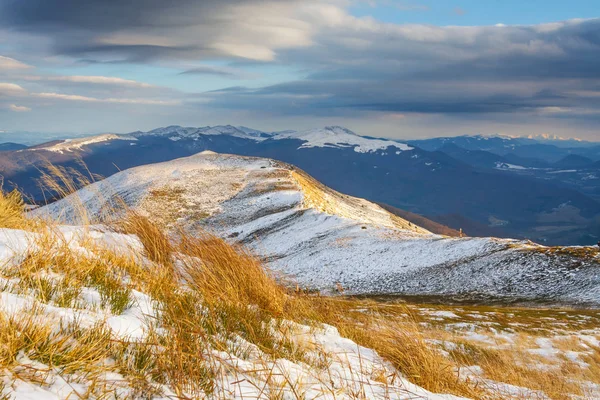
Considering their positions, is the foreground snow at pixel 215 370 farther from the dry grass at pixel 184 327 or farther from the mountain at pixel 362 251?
the mountain at pixel 362 251

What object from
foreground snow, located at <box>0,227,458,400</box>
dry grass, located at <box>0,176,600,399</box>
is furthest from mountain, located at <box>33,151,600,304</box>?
foreground snow, located at <box>0,227,458,400</box>

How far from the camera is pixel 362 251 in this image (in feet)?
126

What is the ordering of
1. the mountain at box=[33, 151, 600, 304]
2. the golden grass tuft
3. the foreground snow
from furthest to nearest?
the mountain at box=[33, 151, 600, 304] → the golden grass tuft → the foreground snow

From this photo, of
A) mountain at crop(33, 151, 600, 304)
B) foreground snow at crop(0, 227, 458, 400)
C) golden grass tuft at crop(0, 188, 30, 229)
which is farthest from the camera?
mountain at crop(33, 151, 600, 304)

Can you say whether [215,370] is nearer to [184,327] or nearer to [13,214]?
[184,327]

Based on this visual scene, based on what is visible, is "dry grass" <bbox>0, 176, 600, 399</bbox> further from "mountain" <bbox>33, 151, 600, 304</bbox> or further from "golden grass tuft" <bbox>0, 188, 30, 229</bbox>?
"mountain" <bbox>33, 151, 600, 304</bbox>

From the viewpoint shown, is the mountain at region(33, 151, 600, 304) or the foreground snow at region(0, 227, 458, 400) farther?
the mountain at region(33, 151, 600, 304)

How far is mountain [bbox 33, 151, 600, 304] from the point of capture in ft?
78.8

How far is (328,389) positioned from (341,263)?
1337 inches

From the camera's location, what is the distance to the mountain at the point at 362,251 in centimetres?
2403

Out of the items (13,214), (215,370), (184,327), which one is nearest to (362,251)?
(13,214)

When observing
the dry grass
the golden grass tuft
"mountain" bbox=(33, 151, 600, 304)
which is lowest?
"mountain" bbox=(33, 151, 600, 304)

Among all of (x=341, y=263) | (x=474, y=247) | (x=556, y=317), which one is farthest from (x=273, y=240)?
(x=556, y=317)

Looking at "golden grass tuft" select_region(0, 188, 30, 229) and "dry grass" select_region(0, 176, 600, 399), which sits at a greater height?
"golden grass tuft" select_region(0, 188, 30, 229)
